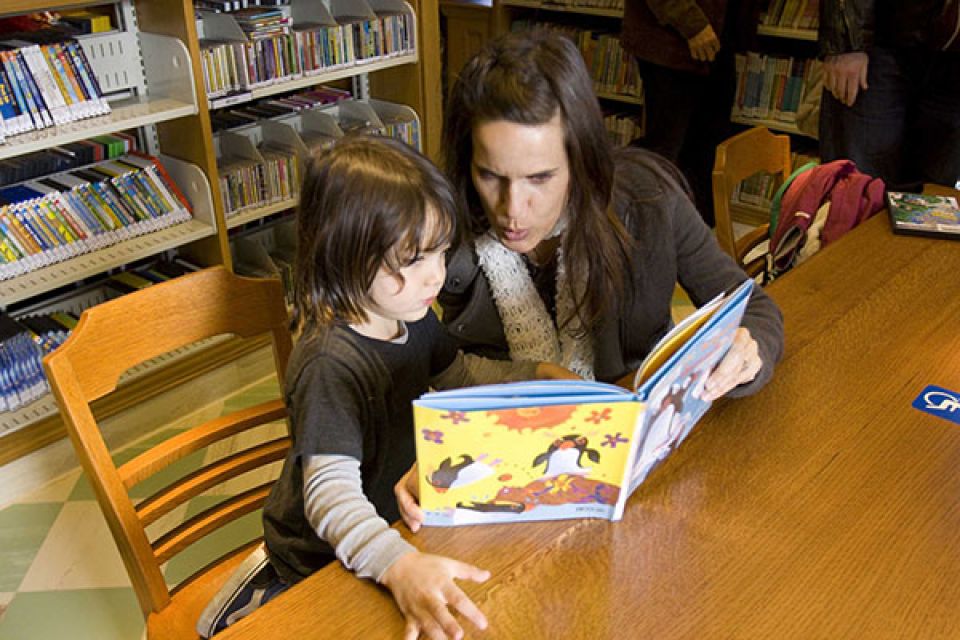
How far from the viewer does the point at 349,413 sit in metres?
0.99

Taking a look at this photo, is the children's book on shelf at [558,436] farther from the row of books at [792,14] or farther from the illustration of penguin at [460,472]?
the row of books at [792,14]

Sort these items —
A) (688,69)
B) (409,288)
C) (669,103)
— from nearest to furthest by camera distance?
(409,288)
(688,69)
(669,103)

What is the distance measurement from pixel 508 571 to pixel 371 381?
320 mm

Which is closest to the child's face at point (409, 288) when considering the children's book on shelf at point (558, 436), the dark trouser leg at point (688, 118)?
the children's book on shelf at point (558, 436)

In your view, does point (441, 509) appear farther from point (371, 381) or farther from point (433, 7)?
point (433, 7)

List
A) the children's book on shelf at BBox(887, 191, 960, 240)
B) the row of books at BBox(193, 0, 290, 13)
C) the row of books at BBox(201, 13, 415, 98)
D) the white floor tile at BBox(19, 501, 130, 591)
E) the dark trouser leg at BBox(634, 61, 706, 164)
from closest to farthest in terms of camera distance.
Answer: the children's book on shelf at BBox(887, 191, 960, 240), the white floor tile at BBox(19, 501, 130, 591), the row of books at BBox(201, 13, 415, 98), the row of books at BBox(193, 0, 290, 13), the dark trouser leg at BBox(634, 61, 706, 164)

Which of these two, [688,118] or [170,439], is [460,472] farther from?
[688,118]

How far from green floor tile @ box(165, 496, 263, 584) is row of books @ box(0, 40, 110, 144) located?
3.50 ft

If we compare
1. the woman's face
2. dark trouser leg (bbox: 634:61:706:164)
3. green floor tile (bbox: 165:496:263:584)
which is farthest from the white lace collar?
dark trouser leg (bbox: 634:61:706:164)

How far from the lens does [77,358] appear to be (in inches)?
45.6

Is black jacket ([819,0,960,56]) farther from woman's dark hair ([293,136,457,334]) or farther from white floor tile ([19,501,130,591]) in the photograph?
white floor tile ([19,501,130,591])

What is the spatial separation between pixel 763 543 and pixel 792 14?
10.1ft

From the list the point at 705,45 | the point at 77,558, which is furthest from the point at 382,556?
the point at 705,45

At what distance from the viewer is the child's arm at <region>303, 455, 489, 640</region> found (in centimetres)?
80
